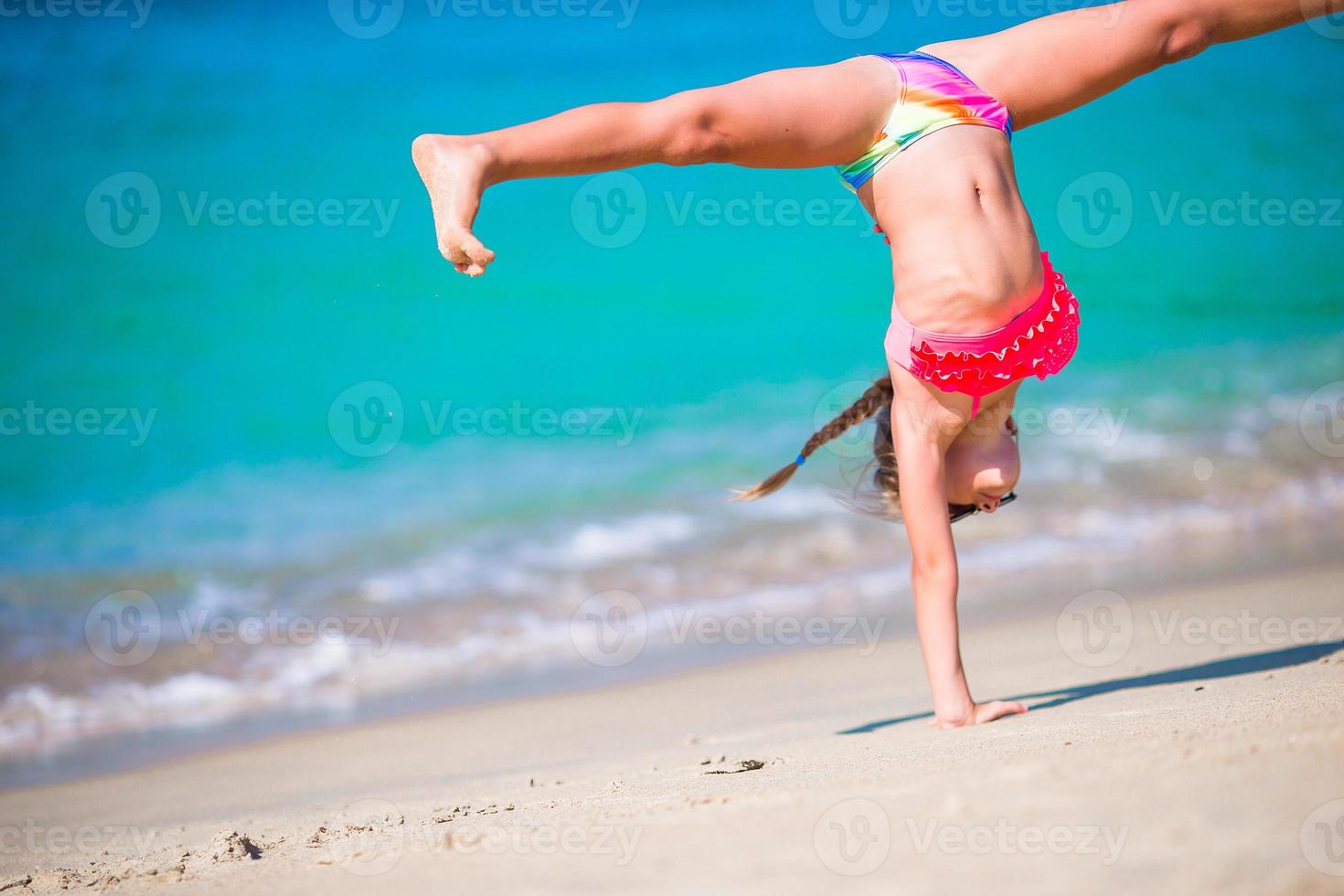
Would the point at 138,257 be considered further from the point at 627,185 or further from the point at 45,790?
the point at 45,790

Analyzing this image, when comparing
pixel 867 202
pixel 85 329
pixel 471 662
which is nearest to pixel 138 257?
pixel 85 329

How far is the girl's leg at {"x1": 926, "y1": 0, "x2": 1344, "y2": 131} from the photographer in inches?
95.9

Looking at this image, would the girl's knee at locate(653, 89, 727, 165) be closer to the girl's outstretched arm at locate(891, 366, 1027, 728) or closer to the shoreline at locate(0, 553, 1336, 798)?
the girl's outstretched arm at locate(891, 366, 1027, 728)

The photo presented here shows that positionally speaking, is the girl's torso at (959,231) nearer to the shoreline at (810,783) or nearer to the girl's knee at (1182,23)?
the girl's knee at (1182,23)

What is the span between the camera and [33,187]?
6918 millimetres

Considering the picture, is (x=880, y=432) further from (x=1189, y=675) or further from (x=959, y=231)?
(x=1189, y=675)

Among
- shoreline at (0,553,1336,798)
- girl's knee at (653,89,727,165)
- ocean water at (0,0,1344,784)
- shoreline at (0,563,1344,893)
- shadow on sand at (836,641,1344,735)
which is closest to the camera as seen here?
shoreline at (0,563,1344,893)

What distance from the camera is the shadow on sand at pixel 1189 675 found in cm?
278

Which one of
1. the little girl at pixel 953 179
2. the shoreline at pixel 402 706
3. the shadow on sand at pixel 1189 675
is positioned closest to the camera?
the little girl at pixel 953 179

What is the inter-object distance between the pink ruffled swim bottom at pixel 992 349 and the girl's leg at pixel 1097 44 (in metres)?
0.39

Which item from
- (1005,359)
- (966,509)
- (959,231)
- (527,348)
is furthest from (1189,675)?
(527,348)

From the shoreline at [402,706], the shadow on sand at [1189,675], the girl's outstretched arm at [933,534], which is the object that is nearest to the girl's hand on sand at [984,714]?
the girl's outstretched arm at [933,534]

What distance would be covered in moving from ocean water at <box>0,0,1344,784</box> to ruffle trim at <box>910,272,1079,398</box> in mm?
2507

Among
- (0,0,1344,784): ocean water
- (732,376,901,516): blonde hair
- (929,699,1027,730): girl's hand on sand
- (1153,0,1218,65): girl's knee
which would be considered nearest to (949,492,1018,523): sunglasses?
(732,376,901,516): blonde hair
